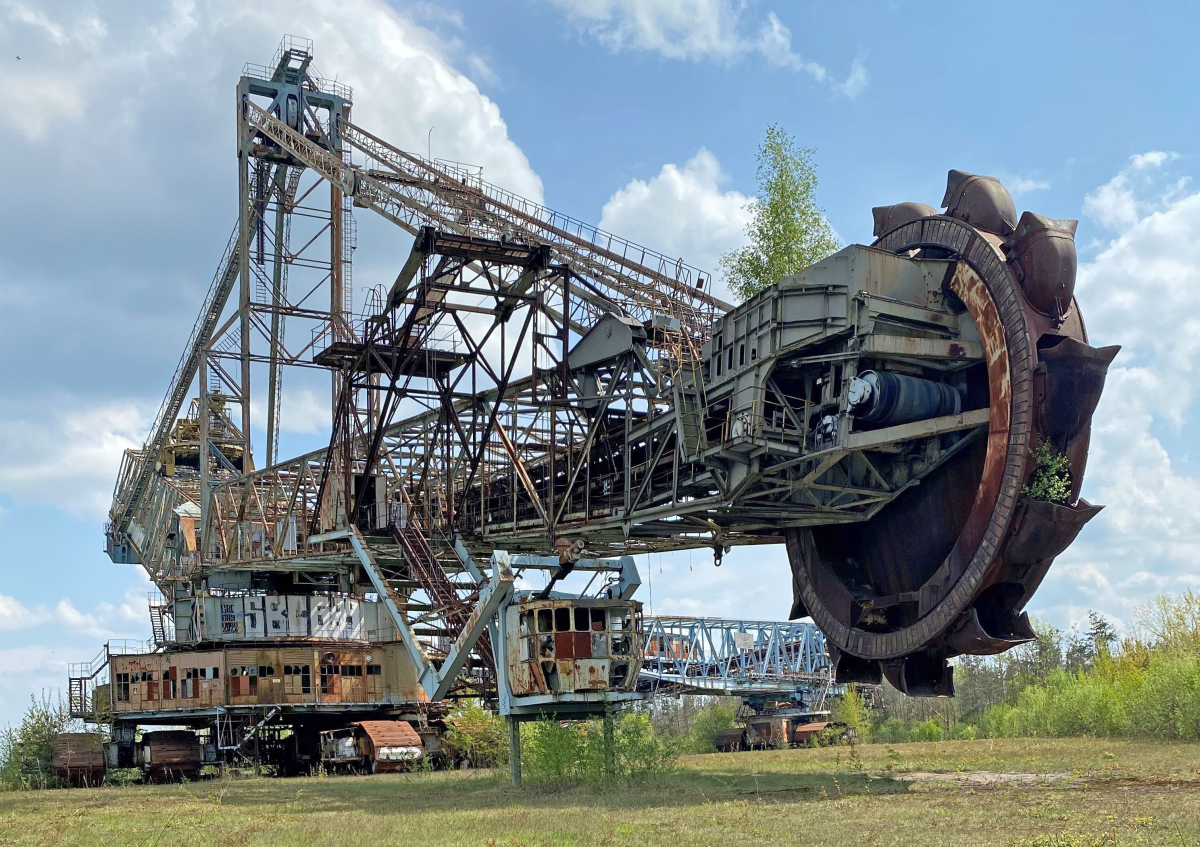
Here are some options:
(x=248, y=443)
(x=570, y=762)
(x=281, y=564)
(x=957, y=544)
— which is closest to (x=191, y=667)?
(x=281, y=564)

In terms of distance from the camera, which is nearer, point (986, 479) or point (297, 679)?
point (986, 479)

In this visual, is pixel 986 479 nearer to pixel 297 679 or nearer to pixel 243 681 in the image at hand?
pixel 297 679

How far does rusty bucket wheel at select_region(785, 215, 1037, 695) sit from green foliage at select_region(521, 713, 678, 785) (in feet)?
17.1

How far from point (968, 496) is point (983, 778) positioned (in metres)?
6.12

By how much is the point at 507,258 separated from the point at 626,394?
220 inches

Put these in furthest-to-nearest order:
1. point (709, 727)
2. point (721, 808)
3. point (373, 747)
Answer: point (709, 727) → point (373, 747) → point (721, 808)

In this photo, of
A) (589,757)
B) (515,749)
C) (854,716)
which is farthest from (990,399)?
(854,716)

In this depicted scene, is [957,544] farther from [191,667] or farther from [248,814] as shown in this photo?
[191,667]

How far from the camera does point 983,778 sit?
26.9 m

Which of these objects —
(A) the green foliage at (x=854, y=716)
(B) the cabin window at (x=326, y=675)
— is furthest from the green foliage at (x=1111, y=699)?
(B) the cabin window at (x=326, y=675)

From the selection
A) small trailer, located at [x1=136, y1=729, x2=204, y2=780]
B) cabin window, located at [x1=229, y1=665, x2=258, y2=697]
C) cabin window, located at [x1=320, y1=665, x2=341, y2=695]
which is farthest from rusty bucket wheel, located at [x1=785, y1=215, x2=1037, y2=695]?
small trailer, located at [x1=136, y1=729, x2=204, y2=780]

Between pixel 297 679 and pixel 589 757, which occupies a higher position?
pixel 297 679

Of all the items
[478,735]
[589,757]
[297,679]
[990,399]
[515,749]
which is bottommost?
[478,735]

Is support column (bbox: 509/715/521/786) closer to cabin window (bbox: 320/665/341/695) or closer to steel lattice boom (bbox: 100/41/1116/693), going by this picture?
steel lattice boom (bbox: 100/41/1116/693)
